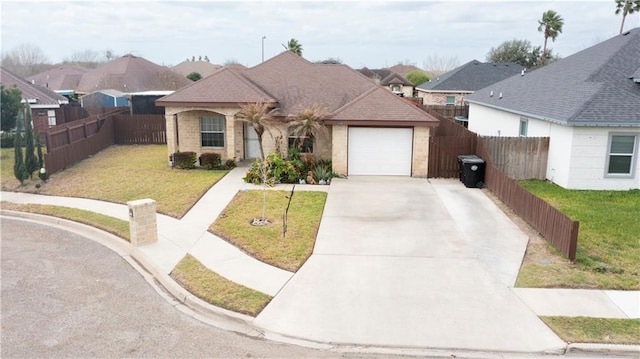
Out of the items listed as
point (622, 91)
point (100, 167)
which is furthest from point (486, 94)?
point (100, 167)

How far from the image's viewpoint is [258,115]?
2045cm

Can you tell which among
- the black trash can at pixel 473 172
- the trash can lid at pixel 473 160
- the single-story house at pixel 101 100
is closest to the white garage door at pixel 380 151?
the trash can lid at pixel 473 160

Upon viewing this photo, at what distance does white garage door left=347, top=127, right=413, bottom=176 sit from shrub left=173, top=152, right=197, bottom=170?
22.8 ft

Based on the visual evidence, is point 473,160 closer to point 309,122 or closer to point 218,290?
point 309,122

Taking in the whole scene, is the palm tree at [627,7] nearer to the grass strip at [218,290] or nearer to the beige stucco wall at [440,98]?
the beige stucco wall at [440,98]

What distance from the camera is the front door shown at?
936 inches

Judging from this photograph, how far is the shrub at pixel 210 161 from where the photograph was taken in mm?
22297

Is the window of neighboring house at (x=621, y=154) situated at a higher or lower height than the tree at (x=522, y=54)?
lower

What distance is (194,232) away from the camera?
13891 mm

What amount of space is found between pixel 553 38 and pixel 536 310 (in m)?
59.9

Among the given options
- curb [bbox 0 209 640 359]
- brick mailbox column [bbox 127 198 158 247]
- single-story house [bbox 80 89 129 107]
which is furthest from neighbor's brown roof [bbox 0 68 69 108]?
curb [bbox 0 209 640 359]

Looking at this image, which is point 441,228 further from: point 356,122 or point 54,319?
point 54,319

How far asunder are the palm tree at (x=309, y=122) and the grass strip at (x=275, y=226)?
3484 mm

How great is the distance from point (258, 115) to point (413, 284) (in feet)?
39.1
